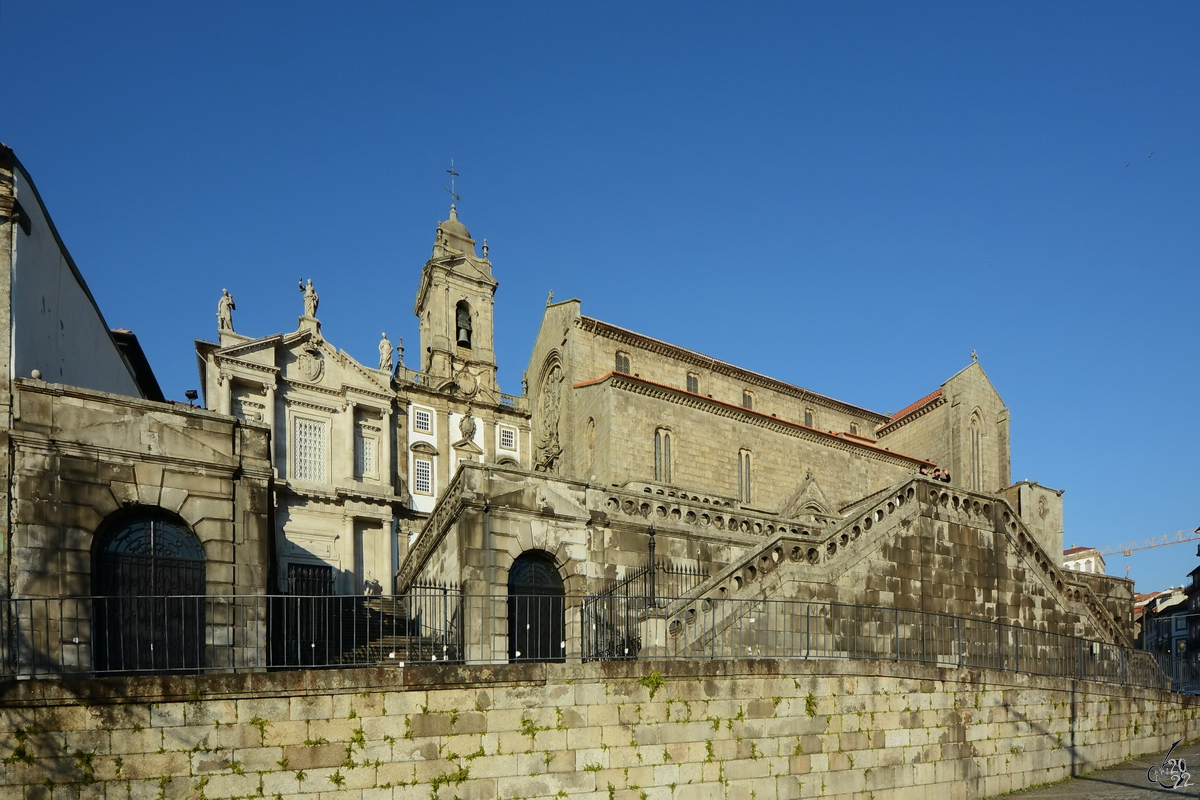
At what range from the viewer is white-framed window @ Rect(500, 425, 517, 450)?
42.3 meters

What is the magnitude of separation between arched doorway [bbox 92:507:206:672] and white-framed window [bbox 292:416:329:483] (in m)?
20.1

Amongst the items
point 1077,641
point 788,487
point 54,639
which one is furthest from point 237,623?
point 788,487

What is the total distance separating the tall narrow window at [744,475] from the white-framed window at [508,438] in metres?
10.5

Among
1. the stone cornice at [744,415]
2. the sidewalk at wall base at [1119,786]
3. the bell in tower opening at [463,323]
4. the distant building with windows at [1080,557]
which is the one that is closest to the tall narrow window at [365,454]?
the bell in tower opening at [463,323]

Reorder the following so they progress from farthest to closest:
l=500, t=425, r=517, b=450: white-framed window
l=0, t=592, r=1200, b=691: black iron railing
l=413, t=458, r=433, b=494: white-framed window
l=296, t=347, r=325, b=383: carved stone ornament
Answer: l=500, t=425, r=517, b=450: white-framed window, l=413, t=458, r=433, b=494: white-framed window, l=296, t=347, r=325, b=383: carved stone ornament, l=0, t=592, r=1200, b=691: black iron railing

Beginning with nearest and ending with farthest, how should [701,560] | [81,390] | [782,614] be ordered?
[81,390] → [782,614] → [701,560]

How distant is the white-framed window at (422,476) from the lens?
38.8 meters

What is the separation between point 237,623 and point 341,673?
437 cm

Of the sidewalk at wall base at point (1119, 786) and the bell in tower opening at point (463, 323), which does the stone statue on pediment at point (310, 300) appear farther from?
the sidewalk at wall base at point (1119, 786)

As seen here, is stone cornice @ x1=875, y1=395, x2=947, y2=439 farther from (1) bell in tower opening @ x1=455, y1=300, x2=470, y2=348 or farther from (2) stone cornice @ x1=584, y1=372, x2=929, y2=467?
(1) bell in tower opening @ x1=455, y1=300, x2=470, y2=348

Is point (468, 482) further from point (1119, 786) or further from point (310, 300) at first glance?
point (310, 300)

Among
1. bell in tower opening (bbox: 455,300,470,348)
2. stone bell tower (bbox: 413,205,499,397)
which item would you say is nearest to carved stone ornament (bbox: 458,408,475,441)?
stone bell tower (bbox: 413,205,499,397)

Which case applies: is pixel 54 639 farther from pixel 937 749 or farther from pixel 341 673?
pixel 937 749

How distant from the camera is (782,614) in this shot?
16984 millimetres
